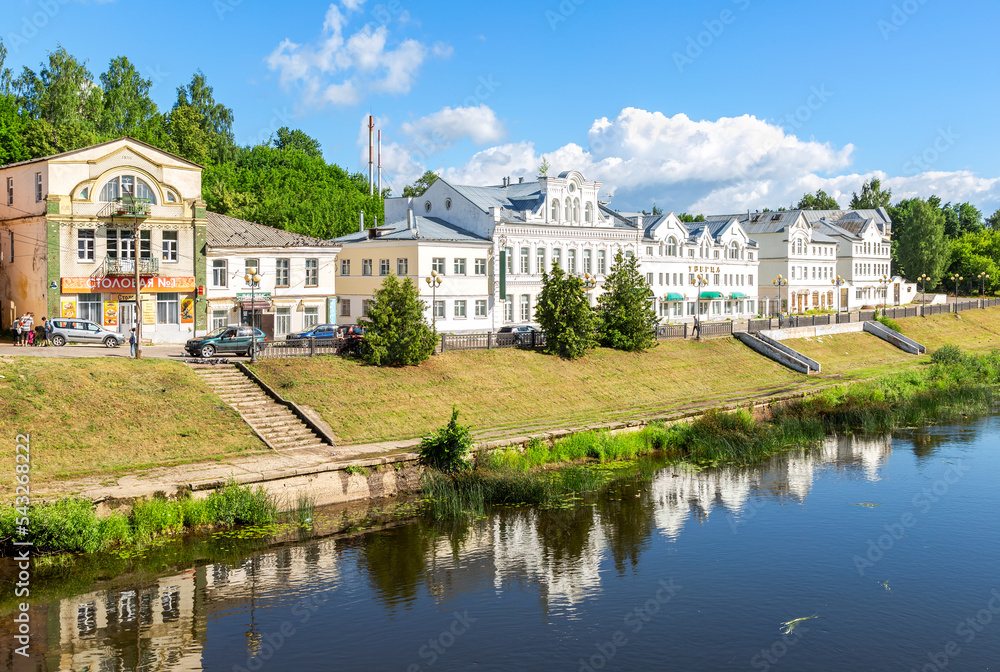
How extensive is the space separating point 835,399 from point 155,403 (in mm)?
33245

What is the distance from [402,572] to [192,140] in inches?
2896

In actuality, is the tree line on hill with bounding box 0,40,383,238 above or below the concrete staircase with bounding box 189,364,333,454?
above

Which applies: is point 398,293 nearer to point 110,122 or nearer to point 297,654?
point 297,654

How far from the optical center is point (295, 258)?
51812mm

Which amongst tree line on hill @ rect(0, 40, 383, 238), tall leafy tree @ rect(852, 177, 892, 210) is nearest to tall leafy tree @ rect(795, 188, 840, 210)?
tall leafy tree @ rect(852, 177, 892, 210)

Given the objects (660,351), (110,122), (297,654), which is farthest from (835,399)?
(110,122)

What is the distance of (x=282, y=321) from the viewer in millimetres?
51781

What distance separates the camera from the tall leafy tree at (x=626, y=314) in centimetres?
5009

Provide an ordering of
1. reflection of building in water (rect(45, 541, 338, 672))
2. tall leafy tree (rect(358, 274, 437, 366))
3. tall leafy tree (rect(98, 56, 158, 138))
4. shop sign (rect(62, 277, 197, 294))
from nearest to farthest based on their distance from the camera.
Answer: reflection of building in water (rect(45, 541, 338, 672)), tall leafy tree (rect(358, 274, 437, 366)), shop sign (rect(62, 277, 197, 294)), tall leafy tree (rect(98, 56, 158, 138))

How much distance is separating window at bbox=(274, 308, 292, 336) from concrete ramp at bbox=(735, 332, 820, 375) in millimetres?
30099

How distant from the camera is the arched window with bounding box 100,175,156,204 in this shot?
44.0m

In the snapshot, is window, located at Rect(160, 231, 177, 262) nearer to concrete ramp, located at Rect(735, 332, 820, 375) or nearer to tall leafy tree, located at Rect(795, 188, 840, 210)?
concrete ramp, located at Rect(735, 332, 820, 375)

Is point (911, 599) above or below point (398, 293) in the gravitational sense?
below

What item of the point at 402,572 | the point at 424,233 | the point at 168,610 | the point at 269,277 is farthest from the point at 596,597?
the point at 424,233
